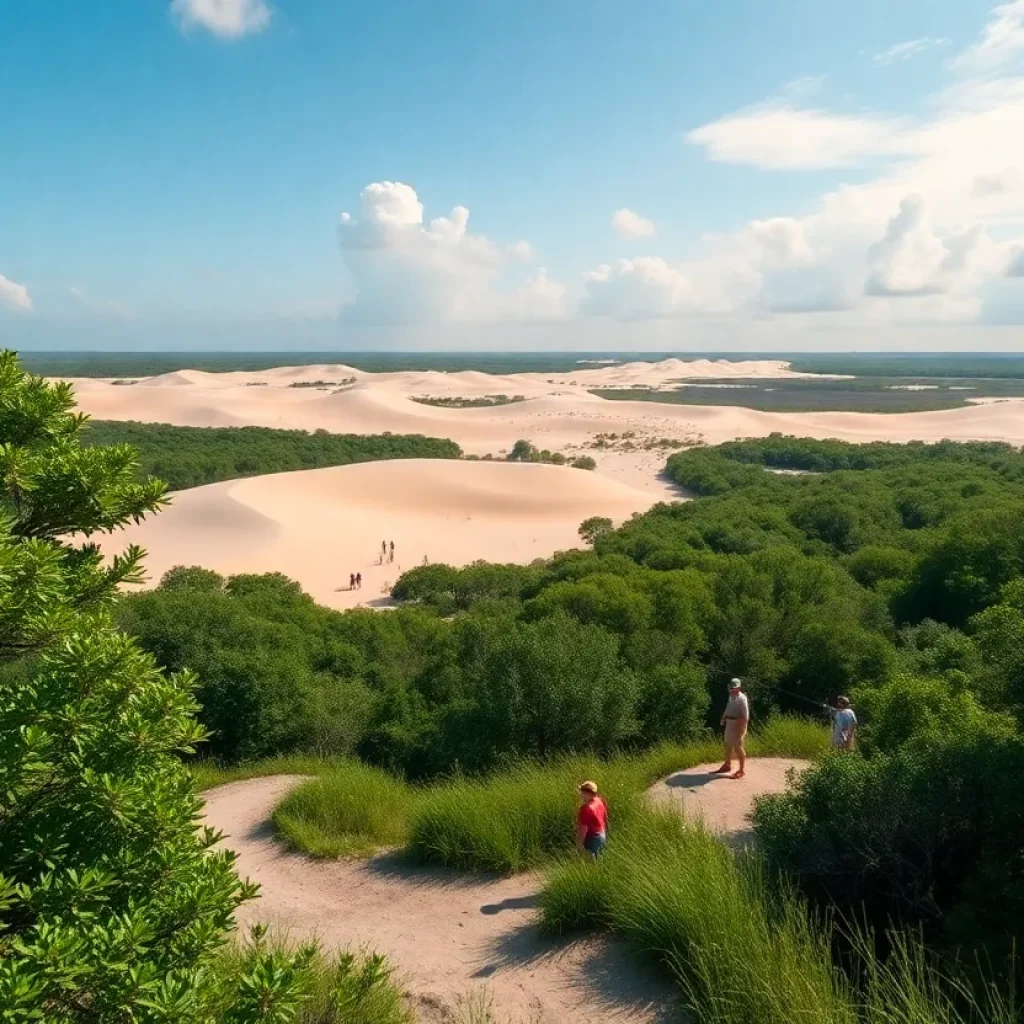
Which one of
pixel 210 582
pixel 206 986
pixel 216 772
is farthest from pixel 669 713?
pixel 210 582

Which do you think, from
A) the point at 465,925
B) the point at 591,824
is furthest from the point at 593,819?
the point at 465,925

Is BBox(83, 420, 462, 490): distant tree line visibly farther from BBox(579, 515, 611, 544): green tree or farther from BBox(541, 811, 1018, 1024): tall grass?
BBox(541, 811, 1018, 1024): tall grass

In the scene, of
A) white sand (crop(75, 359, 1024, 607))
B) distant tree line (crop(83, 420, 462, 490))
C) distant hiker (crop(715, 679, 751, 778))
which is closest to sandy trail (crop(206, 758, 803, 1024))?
distant hiker (crop(715, 679, 751, 778))

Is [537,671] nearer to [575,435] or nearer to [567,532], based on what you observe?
[567,532]

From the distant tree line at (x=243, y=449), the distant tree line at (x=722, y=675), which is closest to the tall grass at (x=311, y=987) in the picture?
the distant tree line at (x=722, y=675)

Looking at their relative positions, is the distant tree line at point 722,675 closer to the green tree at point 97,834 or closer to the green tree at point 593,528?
the green tree at point 97,834

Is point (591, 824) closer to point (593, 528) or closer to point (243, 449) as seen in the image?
point (593, 528)
